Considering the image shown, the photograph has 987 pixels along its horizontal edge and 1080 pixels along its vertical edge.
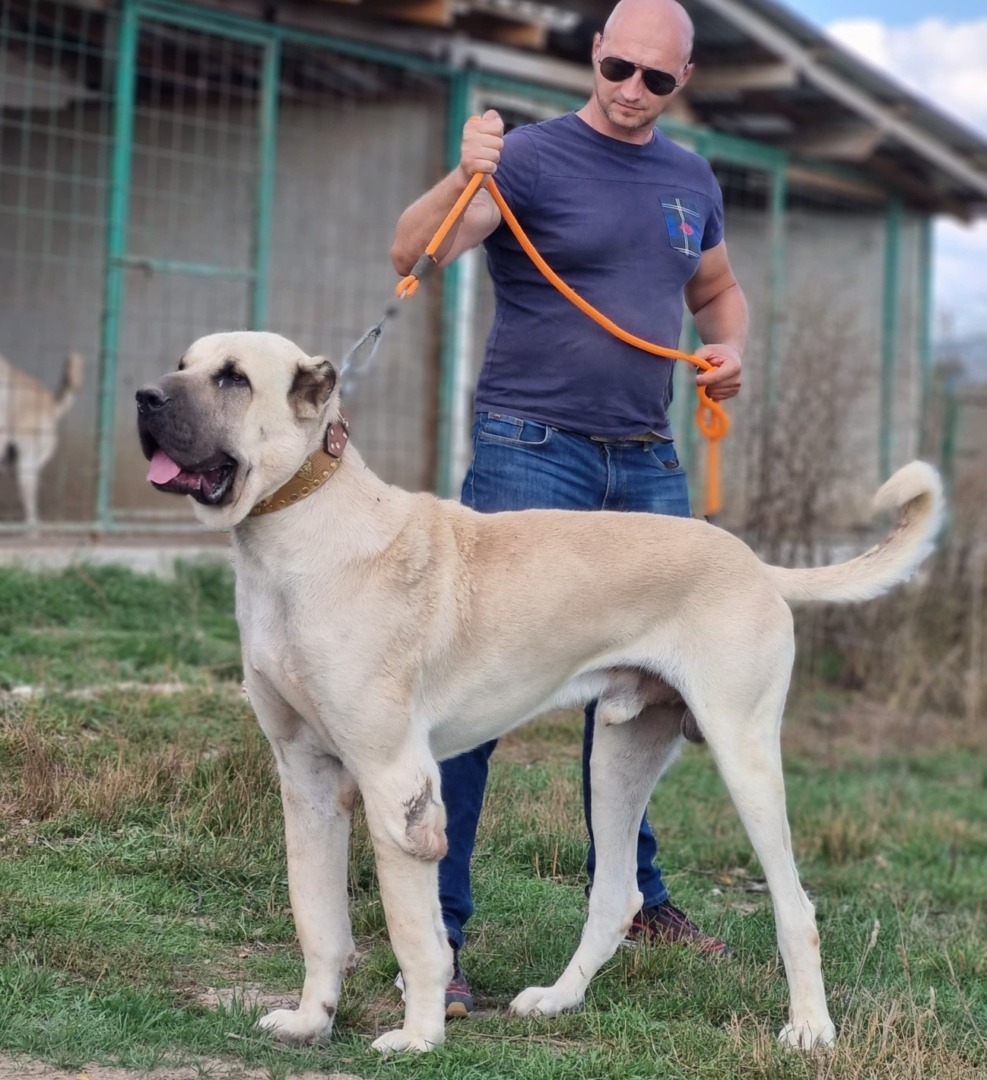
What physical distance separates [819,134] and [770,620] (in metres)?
8.97

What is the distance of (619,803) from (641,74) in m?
1.99

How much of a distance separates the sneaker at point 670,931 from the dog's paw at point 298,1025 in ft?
3.69

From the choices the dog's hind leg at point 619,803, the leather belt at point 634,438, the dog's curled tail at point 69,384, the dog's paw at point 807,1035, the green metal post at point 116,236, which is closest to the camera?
the dog's paw at point 807,1035

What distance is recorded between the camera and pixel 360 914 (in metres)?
4.27

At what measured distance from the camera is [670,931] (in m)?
4.40

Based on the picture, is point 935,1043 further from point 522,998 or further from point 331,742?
point 331,742

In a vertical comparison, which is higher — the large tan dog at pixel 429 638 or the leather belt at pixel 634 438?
the leather belt at pixel 634 438

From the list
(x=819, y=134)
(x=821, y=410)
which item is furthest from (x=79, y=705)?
(x=819, y=134)

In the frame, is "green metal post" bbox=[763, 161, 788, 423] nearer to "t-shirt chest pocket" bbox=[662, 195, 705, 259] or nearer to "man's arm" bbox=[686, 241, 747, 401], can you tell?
"man's arm" bbox=[686, 241, 747, 401]

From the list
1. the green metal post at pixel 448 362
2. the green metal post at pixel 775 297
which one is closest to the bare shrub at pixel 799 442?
the green metal post at pixel 775 297

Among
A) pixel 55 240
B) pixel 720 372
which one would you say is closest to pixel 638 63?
pixel 720 372

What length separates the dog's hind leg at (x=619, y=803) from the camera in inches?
156

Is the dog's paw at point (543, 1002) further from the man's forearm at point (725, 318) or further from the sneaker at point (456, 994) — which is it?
the man's forearm at point (725, 318)

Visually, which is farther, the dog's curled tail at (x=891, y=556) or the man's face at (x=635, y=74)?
the man's face at (x=635, y=74)
